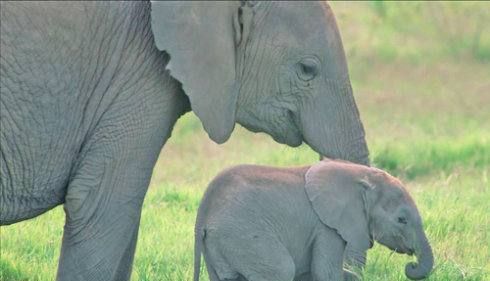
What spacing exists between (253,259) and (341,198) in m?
0.50

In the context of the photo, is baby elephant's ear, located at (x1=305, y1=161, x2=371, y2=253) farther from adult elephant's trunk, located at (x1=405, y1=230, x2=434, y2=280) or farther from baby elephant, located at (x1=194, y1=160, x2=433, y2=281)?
adult elephant's trunk, located at (x1=405, y1=230, x2=434, y2=280)

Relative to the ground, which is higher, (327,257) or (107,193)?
(107,193)

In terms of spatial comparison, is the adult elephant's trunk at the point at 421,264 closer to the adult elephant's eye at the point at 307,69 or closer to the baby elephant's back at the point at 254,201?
the baby elephant's back at the point at 254,201

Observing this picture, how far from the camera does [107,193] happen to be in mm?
5773

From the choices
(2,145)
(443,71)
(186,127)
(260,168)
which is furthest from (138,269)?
(443,71)

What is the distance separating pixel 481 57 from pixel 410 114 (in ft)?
4.58

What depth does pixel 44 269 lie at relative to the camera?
703 cm

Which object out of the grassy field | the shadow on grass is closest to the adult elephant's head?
the grassy field

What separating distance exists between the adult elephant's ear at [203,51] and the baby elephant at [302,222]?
376 millimetres

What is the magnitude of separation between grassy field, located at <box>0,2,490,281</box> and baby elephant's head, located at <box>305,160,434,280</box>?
8.6 inches

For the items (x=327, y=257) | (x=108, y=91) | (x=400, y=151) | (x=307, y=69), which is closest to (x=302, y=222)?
(x=327, y=257)

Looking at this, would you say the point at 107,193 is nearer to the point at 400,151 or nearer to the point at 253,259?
the point at 253,259

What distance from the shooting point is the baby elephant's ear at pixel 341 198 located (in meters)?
6.28

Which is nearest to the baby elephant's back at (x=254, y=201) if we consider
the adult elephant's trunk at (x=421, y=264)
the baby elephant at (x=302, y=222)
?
the baby elephant at (x=302, y=222)
